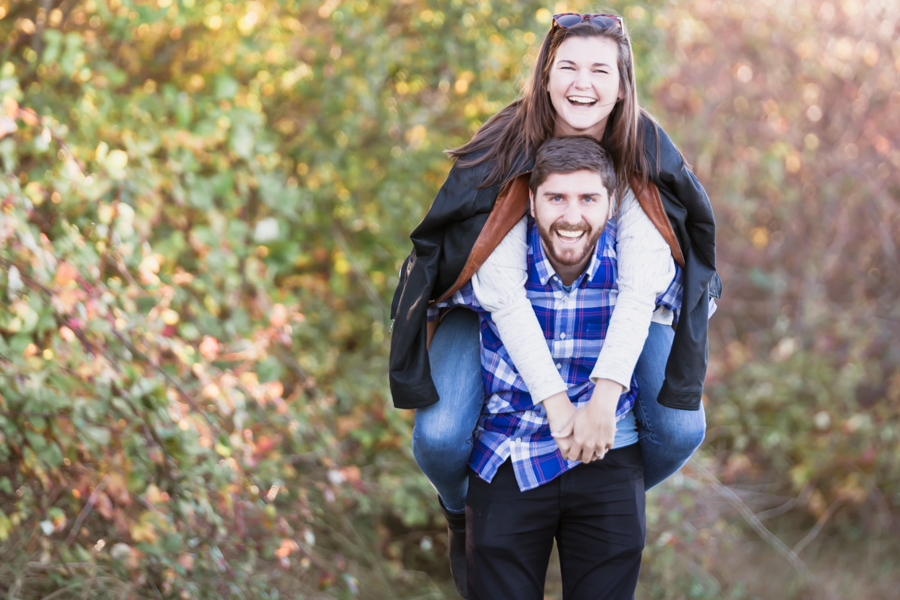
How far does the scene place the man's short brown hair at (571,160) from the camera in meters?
1.78

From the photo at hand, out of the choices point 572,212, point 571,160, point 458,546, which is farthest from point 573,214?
point 458,546

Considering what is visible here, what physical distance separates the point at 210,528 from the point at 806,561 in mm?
2841

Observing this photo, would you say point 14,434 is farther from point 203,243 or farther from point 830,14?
point 830,14

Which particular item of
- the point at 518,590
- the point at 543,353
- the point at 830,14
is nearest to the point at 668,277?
the point at 543,353

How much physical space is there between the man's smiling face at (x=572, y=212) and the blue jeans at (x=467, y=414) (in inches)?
12.9

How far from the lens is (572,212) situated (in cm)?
177

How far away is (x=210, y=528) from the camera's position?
2.60 m

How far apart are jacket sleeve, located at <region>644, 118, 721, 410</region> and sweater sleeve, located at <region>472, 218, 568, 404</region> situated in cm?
26

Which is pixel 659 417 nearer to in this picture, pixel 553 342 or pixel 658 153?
pixel 553 342

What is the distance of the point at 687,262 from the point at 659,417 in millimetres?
375

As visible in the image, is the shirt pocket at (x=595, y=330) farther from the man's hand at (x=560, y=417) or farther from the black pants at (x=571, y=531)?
the black pants at (x=571, y=531)

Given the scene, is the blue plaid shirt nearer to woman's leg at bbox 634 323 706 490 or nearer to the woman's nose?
woman's leg at bbox 634 323 706 490

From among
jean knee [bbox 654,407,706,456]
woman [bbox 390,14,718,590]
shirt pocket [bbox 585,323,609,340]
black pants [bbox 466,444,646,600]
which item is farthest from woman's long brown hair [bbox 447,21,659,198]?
black pants [bbox 466,444,646,600]

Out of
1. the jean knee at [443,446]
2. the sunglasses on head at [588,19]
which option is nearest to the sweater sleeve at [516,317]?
the jean knee at [443,446]
